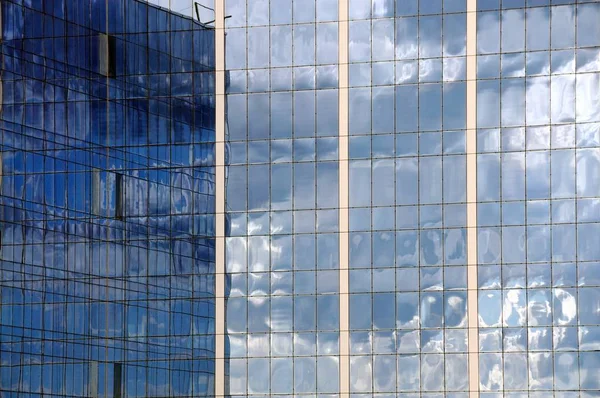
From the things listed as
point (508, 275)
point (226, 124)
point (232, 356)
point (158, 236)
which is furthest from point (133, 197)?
point (508, 275)

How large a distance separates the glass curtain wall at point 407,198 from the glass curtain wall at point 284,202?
1.15 m

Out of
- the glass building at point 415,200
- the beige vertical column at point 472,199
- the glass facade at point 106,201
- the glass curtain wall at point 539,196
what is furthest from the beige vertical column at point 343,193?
the glass facade at point 106,201

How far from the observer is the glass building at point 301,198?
4259 cm

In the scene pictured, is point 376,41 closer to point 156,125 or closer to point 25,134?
point 156,125

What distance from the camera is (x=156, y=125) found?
46.2 m

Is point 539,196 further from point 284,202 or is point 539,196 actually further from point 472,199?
point 284,202

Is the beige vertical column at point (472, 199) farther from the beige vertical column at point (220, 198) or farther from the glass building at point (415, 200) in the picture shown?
the beige vertical column at point (220, 198)

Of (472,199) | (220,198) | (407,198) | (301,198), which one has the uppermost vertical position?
(220,198)

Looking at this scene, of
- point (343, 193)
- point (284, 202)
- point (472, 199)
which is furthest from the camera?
point (284, 202)

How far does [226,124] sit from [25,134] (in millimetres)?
9666

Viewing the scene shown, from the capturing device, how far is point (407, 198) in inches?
1720

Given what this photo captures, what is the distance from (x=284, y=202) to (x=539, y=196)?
10801 mm

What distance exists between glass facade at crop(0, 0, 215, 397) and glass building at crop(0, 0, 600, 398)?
0.33 ft

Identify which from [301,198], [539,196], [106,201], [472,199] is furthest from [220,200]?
[539,196]
